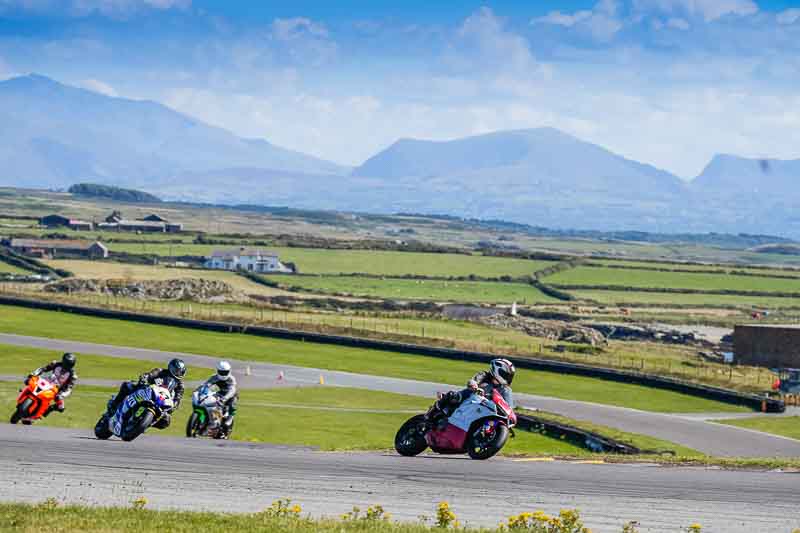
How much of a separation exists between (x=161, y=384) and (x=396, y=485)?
9.10 metres

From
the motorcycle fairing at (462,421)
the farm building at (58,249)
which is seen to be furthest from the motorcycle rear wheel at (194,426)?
the farm building at (58,249)

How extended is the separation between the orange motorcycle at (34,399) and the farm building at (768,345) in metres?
60.2

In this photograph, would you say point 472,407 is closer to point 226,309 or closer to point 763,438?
point 763,438

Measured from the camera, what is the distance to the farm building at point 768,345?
266ft

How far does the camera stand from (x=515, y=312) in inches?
4569

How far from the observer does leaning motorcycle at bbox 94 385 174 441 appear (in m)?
27.3

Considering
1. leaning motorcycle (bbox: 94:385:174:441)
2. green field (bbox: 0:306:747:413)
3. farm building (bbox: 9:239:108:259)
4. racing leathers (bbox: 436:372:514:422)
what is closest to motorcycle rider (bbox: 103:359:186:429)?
leaning motorcycle (bbox: 94:385:174:441)

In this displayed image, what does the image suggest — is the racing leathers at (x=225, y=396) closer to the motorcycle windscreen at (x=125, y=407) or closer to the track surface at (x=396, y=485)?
the motorcycle windscreen at (x=125, y=407)

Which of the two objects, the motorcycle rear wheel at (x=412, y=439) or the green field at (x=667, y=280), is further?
the green field at (x=667, y=280)

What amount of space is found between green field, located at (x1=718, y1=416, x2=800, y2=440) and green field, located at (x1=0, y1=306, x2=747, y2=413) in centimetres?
339

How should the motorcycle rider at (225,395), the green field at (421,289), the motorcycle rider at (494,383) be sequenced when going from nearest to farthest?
1. the motorcycle rider at (494,383)
2. the motorcycle rider at (225,395)
3. the green field at (421,289)

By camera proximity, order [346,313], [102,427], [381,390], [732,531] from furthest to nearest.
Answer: [346,313], [381,390], [102,427], [732,531]

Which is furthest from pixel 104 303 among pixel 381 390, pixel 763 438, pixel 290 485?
pixel 290 485

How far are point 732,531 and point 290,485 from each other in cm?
784
